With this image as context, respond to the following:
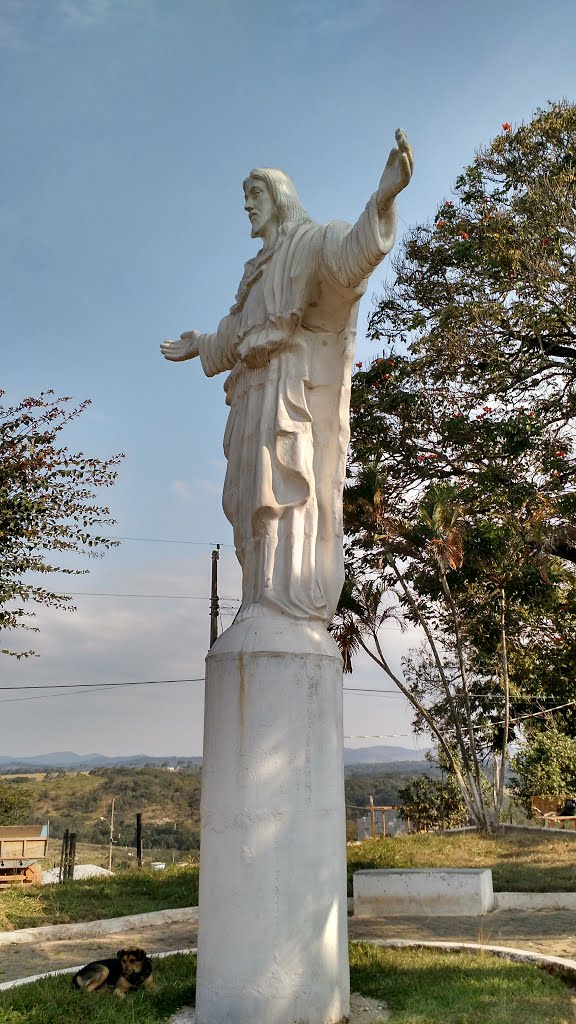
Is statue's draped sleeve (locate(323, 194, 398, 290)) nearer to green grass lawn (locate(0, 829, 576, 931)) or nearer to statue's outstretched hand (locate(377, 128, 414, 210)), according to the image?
statue's outstretched hand (locate(377, 128, 414, 210))

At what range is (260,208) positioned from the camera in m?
5.85

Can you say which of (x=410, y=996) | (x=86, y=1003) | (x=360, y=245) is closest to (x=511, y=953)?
(x=410, y=996)

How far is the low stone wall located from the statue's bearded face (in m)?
6.74

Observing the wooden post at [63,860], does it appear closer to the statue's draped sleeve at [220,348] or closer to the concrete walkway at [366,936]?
the concrete walkway at [366,936]

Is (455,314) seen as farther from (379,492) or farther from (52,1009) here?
(52,1009)

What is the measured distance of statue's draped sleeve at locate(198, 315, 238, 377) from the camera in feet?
19.6

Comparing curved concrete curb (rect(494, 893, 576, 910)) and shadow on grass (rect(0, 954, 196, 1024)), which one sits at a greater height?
shadow on grass (rect(0, 954, 196, 1024))

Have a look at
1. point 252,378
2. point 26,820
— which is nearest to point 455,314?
point 252,378

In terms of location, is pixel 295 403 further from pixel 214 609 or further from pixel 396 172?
pixel 214 609

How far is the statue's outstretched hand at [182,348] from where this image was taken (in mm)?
6492

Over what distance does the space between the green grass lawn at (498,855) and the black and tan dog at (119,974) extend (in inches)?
231

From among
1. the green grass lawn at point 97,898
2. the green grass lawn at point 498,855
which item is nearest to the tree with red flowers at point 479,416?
the green grass lawn at point 498,855

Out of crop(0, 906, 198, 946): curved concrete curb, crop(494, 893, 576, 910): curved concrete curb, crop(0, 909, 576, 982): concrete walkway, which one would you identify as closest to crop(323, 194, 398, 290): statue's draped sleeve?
crop(0, 909, 576, 982): concrete walkway

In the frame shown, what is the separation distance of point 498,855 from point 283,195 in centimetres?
1025
